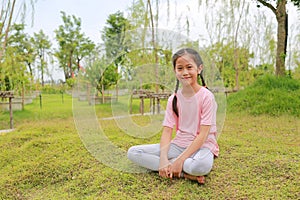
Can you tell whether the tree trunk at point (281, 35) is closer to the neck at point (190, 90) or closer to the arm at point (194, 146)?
the neck at point (190, 90)

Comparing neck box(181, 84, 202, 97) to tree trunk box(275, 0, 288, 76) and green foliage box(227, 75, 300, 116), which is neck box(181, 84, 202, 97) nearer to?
green foliage box(227, 75, 300, 116)

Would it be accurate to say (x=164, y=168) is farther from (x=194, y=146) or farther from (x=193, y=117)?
(x=193, y=117)

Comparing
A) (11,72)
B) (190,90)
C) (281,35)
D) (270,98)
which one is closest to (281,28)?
(281,35)

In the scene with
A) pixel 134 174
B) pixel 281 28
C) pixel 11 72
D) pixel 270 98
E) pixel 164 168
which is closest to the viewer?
pixel 164 168

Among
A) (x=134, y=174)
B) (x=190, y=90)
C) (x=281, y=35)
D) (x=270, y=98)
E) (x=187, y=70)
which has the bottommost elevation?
(x=134, y=174)

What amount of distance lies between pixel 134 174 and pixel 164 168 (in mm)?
329

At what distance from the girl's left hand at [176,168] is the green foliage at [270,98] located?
346cm

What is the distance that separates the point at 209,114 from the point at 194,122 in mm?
148

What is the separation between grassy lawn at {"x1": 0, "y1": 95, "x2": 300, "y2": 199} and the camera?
198 centimetres

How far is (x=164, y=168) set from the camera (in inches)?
82.7

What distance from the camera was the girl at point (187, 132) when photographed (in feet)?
6.68

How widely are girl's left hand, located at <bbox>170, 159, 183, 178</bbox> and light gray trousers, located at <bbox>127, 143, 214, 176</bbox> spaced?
1.2 inches

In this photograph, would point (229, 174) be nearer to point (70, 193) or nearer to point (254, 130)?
point (70, 193)

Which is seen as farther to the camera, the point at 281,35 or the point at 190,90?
the point at 281,35
